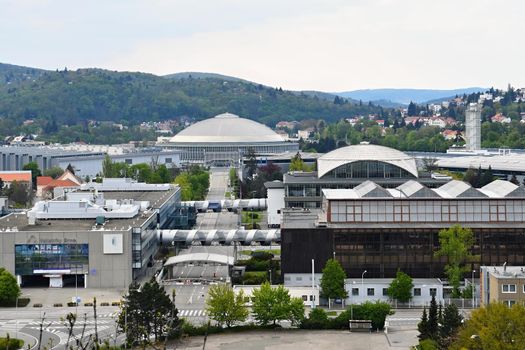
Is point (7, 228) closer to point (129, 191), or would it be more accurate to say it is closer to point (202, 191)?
point (129, 191)

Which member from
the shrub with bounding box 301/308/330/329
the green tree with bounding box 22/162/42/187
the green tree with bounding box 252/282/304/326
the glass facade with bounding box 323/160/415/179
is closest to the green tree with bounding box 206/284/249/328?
the green tree with bounding box 252/282/304/326

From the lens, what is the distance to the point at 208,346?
33750 millimetres

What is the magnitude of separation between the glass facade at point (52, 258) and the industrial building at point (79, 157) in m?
63.3

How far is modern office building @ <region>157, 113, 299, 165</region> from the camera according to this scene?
429ft

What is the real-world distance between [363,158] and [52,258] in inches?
1021

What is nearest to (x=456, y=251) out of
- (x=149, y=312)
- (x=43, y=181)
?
(x=149, y=312)

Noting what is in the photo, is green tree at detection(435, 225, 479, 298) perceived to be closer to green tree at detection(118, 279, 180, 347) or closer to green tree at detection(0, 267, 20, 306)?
green tree at detection(118, 279, 180, 347)

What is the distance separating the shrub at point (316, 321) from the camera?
119 ft

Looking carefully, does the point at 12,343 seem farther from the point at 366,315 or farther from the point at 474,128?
the point at 474,128

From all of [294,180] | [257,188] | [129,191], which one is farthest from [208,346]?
[257,188]

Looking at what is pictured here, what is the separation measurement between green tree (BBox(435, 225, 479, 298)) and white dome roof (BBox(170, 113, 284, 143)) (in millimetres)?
89152

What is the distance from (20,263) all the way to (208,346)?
14137 mm

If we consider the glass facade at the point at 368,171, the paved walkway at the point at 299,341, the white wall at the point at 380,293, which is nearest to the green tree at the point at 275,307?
the paved walkway at the point at 299,341

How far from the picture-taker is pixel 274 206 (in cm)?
6494
